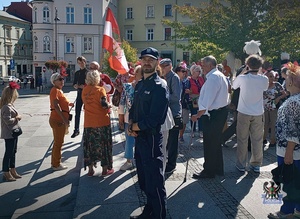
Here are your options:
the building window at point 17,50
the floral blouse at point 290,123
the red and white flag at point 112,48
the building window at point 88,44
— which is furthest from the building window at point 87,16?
the floral blouse at point 290,123

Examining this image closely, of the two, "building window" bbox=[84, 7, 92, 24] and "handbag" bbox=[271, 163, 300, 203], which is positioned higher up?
"building window" bbox=[84, 7, 92, 24]

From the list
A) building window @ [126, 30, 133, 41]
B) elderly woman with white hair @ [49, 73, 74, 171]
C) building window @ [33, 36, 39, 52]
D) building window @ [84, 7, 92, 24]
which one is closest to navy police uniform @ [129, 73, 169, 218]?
elderly woman with white hair @ [49, 73, 74, 171]

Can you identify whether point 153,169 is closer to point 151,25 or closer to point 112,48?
point 112,48

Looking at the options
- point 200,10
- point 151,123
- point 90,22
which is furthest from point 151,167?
point 90,22

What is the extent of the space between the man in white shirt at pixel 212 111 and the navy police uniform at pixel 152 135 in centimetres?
158

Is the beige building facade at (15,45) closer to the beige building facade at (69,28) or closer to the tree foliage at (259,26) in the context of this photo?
the beige building facade at (69,28)

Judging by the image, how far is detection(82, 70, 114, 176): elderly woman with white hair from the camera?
562 cm

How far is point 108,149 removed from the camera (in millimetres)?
5797

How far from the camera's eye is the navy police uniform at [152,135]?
3801 mm

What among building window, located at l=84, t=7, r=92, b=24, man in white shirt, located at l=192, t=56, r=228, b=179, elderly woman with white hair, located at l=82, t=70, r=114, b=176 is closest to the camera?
man in white shirt, located at l=192, t=56, r=228, b=179

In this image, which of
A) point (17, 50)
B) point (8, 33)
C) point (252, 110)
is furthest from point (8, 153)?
point (17, 50)

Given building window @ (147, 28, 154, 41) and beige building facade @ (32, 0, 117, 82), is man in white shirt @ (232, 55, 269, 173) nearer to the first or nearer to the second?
beige building facade @ (32, 0, 117, 82)

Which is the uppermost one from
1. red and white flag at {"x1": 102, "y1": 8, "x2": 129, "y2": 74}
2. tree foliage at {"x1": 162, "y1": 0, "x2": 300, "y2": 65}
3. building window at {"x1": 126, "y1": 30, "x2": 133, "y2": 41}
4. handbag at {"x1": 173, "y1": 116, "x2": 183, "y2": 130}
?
building window at {"x1": 126, "y1": 30, "x2": 133, "y2": 41}

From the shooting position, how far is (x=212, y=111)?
5.52 meters
